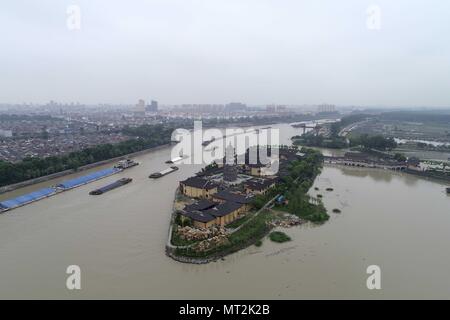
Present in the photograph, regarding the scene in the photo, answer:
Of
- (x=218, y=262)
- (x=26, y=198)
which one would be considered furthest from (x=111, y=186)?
(x=218, y=262)

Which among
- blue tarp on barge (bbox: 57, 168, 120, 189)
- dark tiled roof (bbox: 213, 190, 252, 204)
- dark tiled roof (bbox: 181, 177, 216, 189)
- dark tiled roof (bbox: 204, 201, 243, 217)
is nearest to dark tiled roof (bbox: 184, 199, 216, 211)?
dark tiled roof (bbox: 204, 201, 243, 217)

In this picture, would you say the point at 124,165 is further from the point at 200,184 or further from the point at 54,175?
the point at 200,184

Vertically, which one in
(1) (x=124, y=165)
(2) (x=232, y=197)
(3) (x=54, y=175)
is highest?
(1) (x=124, y=165)

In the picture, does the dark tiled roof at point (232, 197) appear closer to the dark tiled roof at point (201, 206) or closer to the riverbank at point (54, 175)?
the dark tiled roof at point (201, 206)

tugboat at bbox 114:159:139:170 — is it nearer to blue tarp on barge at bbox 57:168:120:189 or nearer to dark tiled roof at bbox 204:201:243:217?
blue tarp on barge at bbox 57:168:120:189

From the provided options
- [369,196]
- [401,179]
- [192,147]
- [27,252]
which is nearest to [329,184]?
[369,196]
